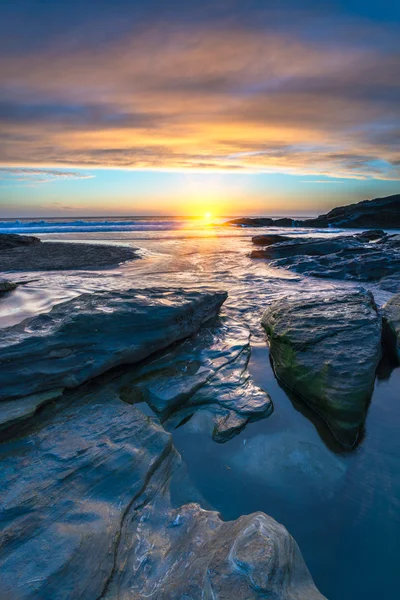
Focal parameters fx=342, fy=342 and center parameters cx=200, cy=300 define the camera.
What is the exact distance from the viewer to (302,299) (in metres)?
5.24

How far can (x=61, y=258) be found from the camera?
11.9 m

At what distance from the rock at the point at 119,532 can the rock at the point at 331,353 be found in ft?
4.57

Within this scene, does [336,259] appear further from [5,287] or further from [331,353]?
[5,287]

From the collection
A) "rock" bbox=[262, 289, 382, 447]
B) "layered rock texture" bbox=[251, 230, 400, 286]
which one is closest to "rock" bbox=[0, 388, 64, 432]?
"rock" bbox=[262, 289, 382, 447]

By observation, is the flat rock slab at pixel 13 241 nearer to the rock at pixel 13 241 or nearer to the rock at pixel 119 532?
the rock at pixel 13 241

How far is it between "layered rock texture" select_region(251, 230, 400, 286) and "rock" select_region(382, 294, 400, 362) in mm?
4066

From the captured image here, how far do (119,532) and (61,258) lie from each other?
11.3 m

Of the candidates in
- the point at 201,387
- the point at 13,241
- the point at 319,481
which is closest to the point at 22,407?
the point at 201,387

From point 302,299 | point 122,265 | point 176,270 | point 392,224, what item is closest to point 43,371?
point 302,299

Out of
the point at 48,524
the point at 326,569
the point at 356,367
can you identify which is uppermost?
the point at 356,367

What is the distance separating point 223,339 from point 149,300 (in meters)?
1.14

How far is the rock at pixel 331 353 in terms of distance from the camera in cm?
297

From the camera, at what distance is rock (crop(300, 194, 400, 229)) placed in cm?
3681

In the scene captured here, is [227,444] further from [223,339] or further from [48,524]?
[223,339]
